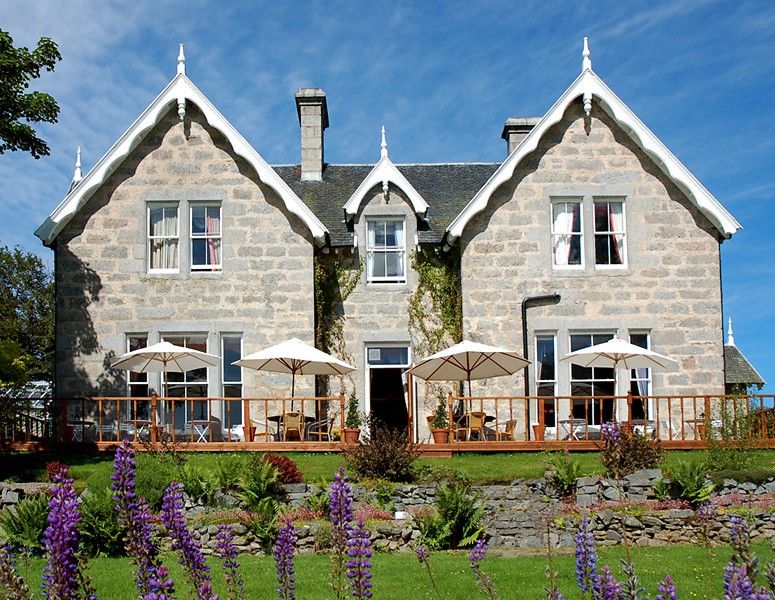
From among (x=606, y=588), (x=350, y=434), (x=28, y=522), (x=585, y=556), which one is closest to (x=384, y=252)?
(x=350, y=434)

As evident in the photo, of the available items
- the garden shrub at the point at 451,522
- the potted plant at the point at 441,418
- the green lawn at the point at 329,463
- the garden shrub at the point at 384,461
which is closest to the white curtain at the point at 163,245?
the green lawn at the point at 329,463

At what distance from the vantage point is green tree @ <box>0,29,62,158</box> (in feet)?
65.8

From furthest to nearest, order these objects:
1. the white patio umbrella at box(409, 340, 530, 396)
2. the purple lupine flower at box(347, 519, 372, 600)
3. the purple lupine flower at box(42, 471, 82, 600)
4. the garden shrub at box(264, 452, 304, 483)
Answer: the white patio umbrella at box(409, 340, 530, 396), the garden shrub at box(264, 452, 304, 483), the purple lupine flower at box(347, 519, 372, 600), the purple lupine flower at box(42, 471, 82, 600)

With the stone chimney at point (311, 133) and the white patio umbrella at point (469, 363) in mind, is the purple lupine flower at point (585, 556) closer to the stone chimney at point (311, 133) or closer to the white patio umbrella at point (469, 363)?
the white patio umbrella at point (469, 363)

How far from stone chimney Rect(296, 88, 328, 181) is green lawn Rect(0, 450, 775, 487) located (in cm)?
999

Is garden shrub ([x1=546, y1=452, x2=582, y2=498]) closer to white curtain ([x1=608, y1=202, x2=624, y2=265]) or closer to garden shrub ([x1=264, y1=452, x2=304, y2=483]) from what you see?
garden shrub ([x1=264, y1=452, x2=304, y2=483])

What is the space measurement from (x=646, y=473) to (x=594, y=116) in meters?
10.5

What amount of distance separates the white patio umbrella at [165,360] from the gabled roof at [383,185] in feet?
15.9

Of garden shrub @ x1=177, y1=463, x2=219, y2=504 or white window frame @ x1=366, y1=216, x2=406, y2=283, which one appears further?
white window frame @ x1=366, y1=216, x2=406, y2=283

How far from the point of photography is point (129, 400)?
70.9 ft

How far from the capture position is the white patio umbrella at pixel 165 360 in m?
21.1

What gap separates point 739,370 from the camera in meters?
40.2

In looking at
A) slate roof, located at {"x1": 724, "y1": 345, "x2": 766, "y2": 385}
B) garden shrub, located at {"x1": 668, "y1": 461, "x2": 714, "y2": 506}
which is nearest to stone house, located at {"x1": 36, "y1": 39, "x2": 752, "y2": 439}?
garden shrub, located at {"x1": 668, "y1": 461, "x2": 714, "y2": 506}

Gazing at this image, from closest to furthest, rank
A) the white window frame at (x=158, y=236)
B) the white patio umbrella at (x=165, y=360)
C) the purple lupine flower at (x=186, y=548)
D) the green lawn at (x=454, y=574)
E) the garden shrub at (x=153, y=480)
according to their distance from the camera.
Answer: the purple lupine flower at (x=186, y=548) → the green lawn at (x=454, y=574) → the garden shrub at (x=153, y=480) → the white patio umbrella at (x=165, y=360) → the white window frame at (x=158, y=236)
